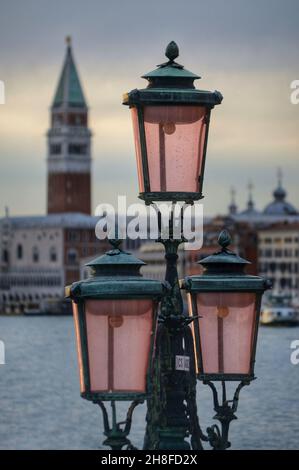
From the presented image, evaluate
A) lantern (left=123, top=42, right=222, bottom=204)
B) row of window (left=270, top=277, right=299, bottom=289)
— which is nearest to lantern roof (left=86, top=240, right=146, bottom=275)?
lantern (left=123, top=42, right=222, bottom=204)

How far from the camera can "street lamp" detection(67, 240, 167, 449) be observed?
13.7 feet

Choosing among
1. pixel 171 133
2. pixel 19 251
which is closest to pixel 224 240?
pixel 171 133

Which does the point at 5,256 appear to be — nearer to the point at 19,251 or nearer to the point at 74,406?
the point at 19,251

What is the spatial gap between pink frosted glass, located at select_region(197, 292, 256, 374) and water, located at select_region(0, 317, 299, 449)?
791 inches

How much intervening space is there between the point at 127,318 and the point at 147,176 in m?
0.47

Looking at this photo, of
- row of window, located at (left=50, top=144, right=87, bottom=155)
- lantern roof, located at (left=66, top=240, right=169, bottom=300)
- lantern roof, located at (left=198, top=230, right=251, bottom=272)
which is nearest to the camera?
lantern roof, located at (left=66, top=240, right=169, bottom=300)

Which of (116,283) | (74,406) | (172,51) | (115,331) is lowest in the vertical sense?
(74,406)

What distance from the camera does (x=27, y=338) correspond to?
68812 mm

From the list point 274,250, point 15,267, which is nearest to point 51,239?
point 15,267

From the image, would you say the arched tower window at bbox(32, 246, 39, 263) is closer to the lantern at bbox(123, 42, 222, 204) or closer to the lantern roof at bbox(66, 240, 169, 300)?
the lantern at bbox(123, 42, 222, 204)

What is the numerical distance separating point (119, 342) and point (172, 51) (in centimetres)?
80

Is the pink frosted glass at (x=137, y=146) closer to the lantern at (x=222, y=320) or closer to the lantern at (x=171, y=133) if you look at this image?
the lantern at (x=171, y=133)

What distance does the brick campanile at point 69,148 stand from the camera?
109 meters

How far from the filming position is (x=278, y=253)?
93.4 m
